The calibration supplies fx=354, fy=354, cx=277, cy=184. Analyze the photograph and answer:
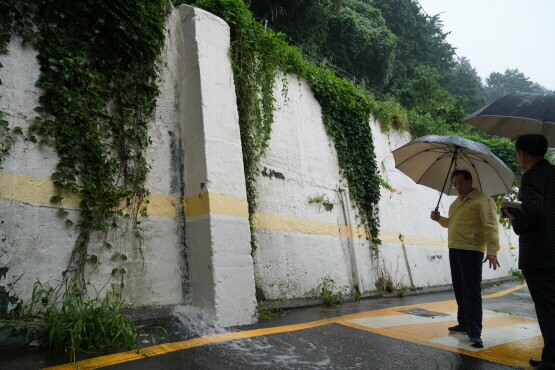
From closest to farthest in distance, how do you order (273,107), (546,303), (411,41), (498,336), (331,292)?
(546,303), (498,336), (331,292), (273,107), (411,41)

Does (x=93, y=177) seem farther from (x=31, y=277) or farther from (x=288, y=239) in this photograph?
(x=288, y=239)

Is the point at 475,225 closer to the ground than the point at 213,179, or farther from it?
closer to the ground

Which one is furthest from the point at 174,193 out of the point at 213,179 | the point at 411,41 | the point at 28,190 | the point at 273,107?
the point at 411,41

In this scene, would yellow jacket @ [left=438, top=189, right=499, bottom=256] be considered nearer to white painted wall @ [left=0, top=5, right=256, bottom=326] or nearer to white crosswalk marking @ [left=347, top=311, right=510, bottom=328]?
white crosswalk marking @ [left=347, top=311, right=510, bottom=328]

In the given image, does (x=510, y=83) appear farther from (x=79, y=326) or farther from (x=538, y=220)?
(x=79, y=326)

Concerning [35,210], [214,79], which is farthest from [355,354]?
[214,79]

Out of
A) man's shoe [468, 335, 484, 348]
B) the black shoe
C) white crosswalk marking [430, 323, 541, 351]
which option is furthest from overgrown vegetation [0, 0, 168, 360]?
the black shoe

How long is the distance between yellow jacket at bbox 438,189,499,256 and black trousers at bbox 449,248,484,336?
96mm

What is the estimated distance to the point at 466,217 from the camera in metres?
3.92

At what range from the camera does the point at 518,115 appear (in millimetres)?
3242

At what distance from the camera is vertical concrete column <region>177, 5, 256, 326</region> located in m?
4.10

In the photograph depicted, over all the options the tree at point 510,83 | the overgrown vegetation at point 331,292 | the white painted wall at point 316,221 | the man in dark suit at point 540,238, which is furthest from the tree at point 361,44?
the tree at point 510,83

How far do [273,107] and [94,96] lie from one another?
3050 millimetres

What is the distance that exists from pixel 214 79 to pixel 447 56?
95.2 ft
